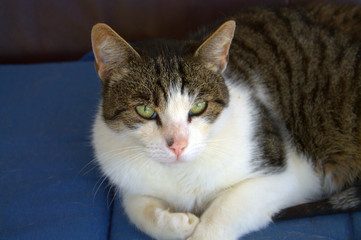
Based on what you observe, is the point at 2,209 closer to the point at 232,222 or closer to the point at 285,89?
the point at 232,222

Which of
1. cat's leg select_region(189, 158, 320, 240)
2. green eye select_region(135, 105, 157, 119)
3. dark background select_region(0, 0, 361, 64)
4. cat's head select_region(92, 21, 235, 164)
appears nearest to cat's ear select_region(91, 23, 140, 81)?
cat's head select_region(92, 21, 235, 164)

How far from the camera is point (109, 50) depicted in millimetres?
1343

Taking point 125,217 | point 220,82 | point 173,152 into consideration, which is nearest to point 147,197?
point 125,217

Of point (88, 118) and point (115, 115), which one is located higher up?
point (115, 115)

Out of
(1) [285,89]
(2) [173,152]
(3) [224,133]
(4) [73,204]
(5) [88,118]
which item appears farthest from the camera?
(5) [88,118]

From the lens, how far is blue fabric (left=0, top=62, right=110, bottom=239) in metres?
1.52

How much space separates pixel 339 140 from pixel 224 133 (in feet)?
1.77

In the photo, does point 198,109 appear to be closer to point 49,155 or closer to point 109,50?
point 109,50

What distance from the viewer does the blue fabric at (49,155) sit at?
152cm

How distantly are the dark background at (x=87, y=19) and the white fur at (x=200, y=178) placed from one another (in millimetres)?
1199

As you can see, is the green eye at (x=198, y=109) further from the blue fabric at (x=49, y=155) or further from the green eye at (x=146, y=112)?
the blue fabric at (x=49, y=155)

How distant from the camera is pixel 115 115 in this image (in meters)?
1.38

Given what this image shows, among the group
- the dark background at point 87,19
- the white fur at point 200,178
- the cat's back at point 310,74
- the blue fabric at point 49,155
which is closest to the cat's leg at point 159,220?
the white fur at point 200,178

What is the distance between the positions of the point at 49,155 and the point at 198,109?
953 millimetres
